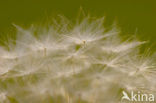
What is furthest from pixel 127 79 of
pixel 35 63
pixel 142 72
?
pixel 35 63

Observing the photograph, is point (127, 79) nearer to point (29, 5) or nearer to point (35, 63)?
point (35, 63)

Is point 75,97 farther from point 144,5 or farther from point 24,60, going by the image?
point 144,5

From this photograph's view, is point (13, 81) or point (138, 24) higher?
point (138, 24)

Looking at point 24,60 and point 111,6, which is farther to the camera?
point 111,6

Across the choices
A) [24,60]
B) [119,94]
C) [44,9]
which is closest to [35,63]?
[24,60]

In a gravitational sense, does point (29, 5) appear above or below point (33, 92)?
above
